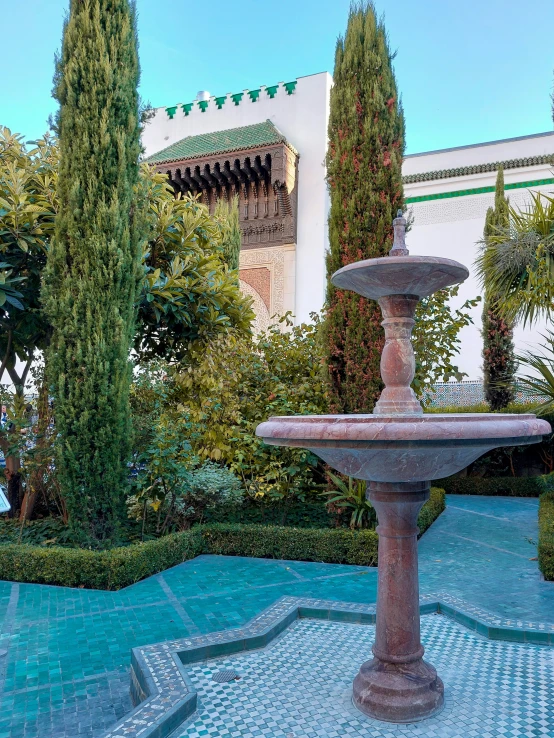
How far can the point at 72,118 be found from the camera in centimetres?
514

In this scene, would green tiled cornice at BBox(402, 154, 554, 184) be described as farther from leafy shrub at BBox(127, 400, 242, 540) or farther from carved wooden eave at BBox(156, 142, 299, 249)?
leafy shrub at BBox(127, 400, 242, 540)

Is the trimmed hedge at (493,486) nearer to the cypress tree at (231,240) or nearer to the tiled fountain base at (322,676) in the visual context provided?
the cypress tree at (231,240)

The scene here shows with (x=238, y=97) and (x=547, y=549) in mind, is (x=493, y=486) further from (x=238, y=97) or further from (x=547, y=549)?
(x=238, y=97)

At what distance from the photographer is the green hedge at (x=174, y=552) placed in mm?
4457

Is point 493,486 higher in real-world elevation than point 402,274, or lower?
lower

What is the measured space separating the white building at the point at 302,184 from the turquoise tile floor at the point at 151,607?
24.7 ft

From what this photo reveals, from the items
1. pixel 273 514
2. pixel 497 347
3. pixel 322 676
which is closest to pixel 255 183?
pixel 497 347

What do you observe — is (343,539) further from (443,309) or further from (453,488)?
(453,488)

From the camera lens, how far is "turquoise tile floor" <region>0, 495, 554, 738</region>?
271 centimetres

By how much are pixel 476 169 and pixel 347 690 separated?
12206 millimetres

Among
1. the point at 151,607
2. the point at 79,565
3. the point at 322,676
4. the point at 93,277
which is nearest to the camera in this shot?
the point at 322,676

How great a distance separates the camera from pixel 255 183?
44.9 feet

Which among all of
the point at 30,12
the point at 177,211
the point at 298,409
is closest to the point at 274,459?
the point at 298,409

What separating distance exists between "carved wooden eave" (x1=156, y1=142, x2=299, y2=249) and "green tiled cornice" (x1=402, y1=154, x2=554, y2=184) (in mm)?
2567
